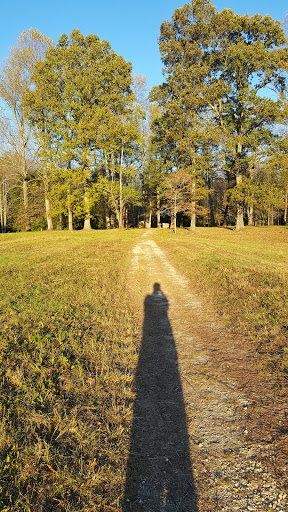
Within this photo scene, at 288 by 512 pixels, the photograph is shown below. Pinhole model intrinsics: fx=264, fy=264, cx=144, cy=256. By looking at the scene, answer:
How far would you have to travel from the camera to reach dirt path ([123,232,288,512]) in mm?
2035

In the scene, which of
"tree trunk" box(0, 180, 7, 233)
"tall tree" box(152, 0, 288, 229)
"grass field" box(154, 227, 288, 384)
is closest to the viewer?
"grass field" box(154, 227, 288, 384)

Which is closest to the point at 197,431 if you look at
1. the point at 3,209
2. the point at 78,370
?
the point at 78,370

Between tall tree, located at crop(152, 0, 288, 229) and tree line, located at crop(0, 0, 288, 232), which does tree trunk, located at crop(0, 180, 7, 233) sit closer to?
tree line, located at crop(0, 0, 288, 232)

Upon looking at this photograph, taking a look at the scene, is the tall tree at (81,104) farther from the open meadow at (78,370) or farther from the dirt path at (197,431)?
the dirt path at (197,431)

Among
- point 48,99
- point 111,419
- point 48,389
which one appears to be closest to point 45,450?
point 111,419

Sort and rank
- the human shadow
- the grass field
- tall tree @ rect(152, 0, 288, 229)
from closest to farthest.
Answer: the human shadow
the grass field
tall tree @ rect(152, 0, 288, 229)

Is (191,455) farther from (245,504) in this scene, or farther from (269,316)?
(269,316)

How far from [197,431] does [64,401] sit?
151cm

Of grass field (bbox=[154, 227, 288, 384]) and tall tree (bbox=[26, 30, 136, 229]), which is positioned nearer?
grass field (bbox=[154, 227, 288, 384])

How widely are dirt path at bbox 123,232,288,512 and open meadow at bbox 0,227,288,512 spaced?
0.66 feet

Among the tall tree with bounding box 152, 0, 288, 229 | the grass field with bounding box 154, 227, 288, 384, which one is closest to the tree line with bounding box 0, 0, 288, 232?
the tall tree with bounding box 152, 0, 288, 229

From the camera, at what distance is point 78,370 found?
3.71m

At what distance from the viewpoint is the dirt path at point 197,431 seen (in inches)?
80.1

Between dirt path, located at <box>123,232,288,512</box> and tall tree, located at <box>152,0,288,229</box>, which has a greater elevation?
tall tree, located at <box>152,0,288,229</box>
